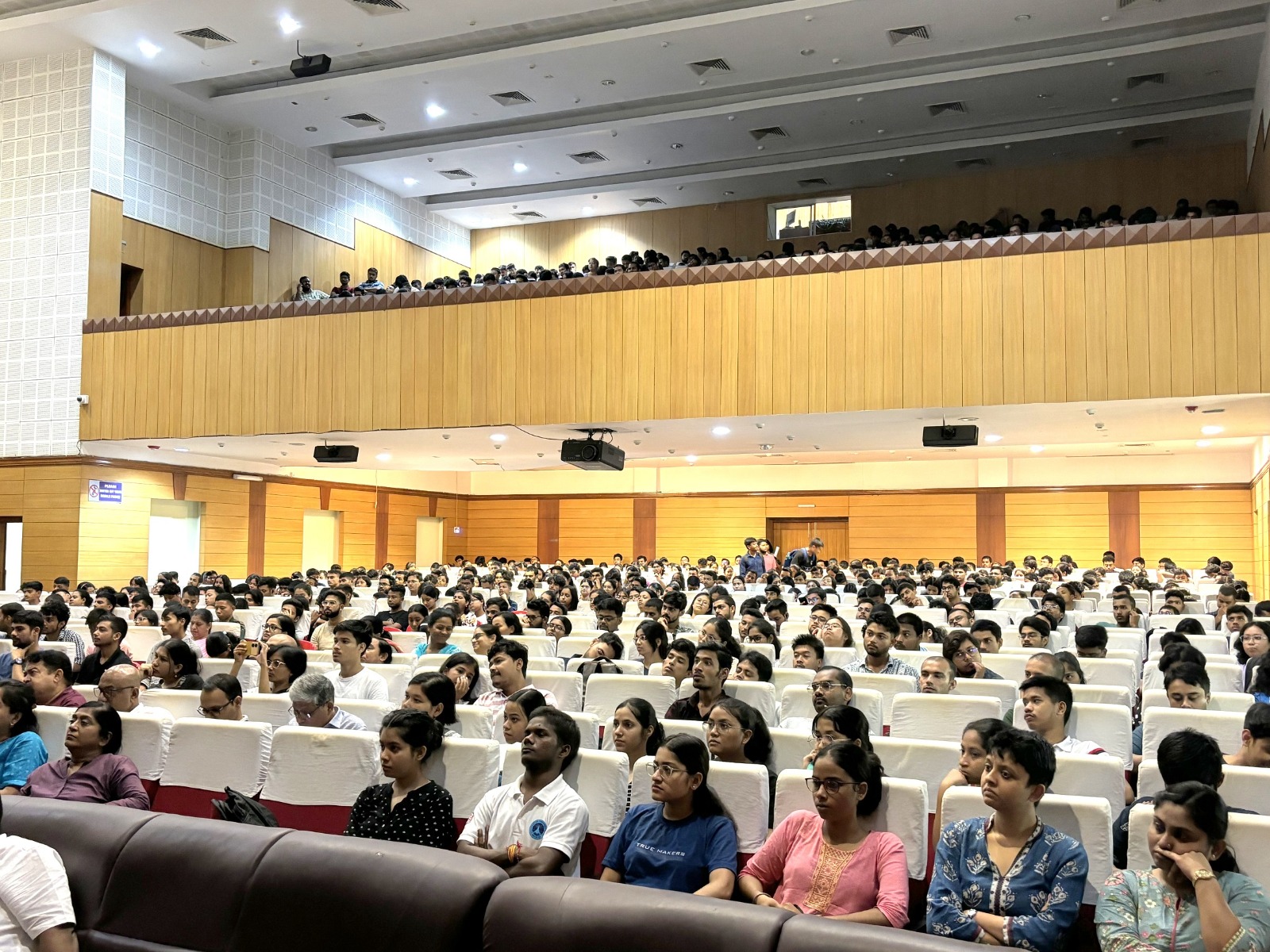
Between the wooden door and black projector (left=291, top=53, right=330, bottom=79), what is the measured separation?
549 inches

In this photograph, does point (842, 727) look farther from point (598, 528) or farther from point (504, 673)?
point (598, 528)

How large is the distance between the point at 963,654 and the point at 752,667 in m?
1.27

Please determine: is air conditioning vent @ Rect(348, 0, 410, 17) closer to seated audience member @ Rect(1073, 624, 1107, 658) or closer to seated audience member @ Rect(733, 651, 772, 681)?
seated audience member @ Rect(733, 651, 772, 681)

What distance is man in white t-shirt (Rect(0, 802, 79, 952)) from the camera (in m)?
2.60

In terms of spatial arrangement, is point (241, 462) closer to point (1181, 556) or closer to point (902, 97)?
point (902, 97)

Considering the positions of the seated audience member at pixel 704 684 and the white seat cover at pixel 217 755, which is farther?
the seated audience member at pixel 704 684

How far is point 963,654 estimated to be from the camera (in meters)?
6.49

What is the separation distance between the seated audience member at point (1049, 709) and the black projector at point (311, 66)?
13359 millimetres

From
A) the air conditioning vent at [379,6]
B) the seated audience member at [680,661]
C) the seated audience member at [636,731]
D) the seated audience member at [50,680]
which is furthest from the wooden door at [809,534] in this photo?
the seated audience member at [636,731]

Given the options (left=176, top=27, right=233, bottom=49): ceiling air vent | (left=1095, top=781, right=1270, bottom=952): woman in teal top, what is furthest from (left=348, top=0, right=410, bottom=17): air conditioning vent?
(left=1095, top=781, right=1270, bottom=952): woman in teal top

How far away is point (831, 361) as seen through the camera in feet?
40.3

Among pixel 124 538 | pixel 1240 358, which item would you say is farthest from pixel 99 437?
pixel 1240 358

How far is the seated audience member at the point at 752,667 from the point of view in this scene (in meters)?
6.29

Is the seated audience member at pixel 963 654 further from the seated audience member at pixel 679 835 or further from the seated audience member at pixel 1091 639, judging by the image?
the seated audience member at pixel 679 835
